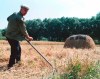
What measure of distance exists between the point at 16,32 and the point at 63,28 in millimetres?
64707

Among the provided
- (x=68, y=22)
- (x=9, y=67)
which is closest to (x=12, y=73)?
(x=9, y=67)

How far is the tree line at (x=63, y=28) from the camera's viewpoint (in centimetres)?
6989

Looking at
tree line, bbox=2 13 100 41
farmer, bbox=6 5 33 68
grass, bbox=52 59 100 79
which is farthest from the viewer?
tree line, bbox=2 13 100 41

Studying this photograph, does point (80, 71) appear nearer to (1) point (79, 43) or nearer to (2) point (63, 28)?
(1) point (79, 43)

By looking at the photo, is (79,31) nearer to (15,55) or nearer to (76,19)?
(76,19)

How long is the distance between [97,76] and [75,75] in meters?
0.42

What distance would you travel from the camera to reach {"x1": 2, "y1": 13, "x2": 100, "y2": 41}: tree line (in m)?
69.9

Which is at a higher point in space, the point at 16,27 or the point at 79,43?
the point at 16,27

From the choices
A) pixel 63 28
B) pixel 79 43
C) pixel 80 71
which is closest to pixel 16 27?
pixel 80 71

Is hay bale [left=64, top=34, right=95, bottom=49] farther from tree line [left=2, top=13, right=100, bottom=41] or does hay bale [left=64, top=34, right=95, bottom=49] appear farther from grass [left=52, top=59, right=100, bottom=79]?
tree line [left=2, top=13, right=100, bottom=41]

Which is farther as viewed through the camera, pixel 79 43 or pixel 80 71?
pixel 79 43

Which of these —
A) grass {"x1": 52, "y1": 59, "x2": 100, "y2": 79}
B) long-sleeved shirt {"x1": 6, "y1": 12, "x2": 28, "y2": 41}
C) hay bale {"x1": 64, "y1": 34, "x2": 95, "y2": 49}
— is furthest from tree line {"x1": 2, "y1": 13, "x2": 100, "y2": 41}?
grass {"x1": 52, "y1": 59, "x2": 100, "y2": 79}

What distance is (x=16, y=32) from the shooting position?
9742mm

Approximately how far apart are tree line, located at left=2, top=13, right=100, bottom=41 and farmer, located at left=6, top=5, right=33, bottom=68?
189 feet
